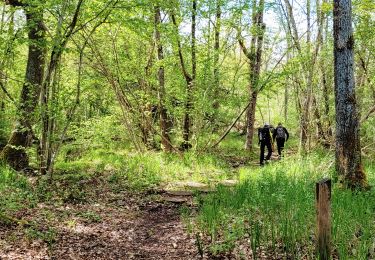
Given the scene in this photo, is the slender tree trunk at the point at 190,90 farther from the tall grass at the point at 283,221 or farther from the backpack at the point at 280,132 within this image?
the tall grass at the point at 283,221

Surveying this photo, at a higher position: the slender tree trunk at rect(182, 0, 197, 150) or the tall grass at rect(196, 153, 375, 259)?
the slender tree trunk at rect(182, 0, 197, 150)

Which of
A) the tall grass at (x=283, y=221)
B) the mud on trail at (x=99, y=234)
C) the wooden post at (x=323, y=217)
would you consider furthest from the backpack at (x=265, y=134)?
the wooden post at (x=323, y=217)

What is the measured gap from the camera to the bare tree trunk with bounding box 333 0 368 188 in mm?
6742

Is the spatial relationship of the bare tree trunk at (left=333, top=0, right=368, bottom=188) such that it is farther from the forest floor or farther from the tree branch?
the tree branch

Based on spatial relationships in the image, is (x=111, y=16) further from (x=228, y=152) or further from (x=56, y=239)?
(x=228, y=152)

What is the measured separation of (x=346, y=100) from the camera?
6.82 meters

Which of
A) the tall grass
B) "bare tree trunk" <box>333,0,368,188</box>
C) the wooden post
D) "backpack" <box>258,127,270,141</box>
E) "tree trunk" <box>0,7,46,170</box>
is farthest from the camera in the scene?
"backpack" <box>258,127,270,141</box>

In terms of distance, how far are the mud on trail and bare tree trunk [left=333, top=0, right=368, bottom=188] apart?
3.35 meters

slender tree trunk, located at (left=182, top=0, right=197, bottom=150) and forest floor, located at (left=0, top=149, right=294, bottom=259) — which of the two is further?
slender tree trunk, located at (left=182, top=0, right=197, bottom=150)

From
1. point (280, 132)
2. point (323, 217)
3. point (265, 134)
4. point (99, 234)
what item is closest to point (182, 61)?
point (265, 134)

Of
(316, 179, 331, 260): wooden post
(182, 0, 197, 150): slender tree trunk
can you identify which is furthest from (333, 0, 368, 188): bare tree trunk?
(182, 0, 197, 150): slender tree trunk

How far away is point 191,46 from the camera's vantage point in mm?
11742

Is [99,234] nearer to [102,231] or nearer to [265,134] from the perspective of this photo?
[102,231]

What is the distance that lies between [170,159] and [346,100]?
590 centimetres
